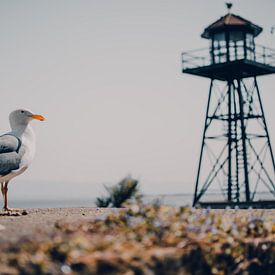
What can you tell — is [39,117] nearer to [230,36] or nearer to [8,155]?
[8,155]

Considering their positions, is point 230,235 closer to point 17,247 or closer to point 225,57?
point 17,247

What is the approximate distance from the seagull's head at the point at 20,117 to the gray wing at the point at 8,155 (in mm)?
478

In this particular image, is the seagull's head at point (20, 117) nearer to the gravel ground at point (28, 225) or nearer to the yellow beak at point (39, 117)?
the yellow beak at point (39, 117)

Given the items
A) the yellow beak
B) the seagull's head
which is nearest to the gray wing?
the seagull's head

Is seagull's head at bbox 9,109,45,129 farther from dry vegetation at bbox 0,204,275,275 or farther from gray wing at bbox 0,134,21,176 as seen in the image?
dry vegetation at bbox 0,204,275,275

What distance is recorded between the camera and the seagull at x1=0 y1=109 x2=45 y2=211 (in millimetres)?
12188

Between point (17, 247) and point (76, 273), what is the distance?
0.70m

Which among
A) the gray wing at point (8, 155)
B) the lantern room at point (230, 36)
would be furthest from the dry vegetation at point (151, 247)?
the lantern room at point (230, 36)

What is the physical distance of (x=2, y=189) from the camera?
13.0 m

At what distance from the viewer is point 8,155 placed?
12180 millimetres

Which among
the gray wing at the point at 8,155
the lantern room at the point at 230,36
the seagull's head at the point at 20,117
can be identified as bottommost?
the gray wing at the point at 8,155

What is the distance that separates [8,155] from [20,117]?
3.02 ft

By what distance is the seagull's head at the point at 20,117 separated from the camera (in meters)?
12.7

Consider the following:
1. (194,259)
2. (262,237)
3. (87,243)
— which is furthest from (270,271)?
(87,243)
